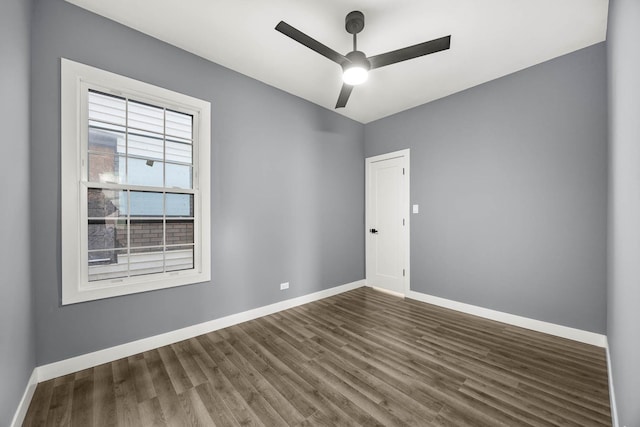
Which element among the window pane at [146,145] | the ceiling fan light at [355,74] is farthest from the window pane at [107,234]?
the ceiling fan light at [355,74]

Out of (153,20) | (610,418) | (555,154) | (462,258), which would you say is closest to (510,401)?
(610,418)

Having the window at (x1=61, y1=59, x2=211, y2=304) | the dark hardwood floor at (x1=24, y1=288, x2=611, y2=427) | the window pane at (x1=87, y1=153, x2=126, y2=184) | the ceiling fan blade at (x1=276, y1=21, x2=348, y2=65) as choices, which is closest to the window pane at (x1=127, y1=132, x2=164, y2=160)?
the window at (x1=61, y1=59, x2=211, y2=304)

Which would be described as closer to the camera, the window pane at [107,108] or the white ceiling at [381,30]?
the white ceiling at [381,30]

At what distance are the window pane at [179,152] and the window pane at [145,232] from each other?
68cm

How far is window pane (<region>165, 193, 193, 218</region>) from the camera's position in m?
2.61

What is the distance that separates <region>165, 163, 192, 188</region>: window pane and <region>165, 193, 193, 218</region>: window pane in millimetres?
108

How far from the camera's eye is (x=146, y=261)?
8.05 ft

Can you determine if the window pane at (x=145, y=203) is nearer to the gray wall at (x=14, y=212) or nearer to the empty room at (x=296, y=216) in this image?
the empty room at (x=296, y=216)

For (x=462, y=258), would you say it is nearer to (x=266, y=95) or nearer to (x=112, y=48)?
(x=266, y=95)

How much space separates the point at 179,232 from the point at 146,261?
40 centimetres

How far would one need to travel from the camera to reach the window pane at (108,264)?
7.20ft

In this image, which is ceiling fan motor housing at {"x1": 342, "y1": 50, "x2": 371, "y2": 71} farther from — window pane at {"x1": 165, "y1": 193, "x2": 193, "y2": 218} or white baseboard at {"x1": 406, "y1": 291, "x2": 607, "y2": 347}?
white baseboard at {"x1": 406, "y1": 291, "x2": 607, "y2": 347}

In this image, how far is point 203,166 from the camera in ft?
9.09

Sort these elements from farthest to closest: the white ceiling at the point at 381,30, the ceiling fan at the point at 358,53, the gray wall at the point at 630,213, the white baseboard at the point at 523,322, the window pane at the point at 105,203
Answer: the white baseboard at the point at 523,322 < the window pane at the point at 105,203 < the white ceiling at the point at 381,30 < the ceiling fan at the point at 358,53 < the gray wall at the point at 630,213
